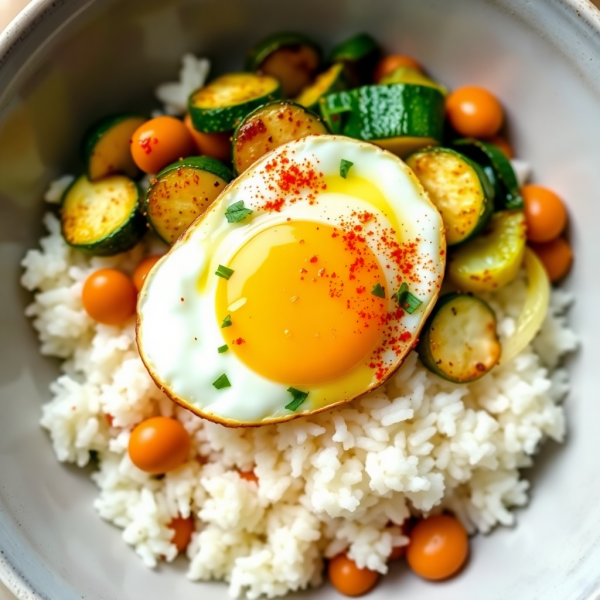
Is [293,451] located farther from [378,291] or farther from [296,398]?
[378,291]

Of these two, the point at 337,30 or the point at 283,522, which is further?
the point at 337,30

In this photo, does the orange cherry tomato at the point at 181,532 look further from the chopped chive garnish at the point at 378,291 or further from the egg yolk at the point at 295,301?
the chopped chive garnish at the point at 378,291

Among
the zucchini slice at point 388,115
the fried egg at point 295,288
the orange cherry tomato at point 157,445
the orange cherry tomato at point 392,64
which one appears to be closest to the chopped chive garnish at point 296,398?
the fried egg at point 295,288

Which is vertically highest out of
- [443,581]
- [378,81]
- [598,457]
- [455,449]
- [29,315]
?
[378,81]

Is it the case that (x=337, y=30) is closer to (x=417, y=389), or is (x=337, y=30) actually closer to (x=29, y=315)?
(x=417, y=389)

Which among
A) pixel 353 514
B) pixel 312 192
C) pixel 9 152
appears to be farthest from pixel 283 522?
pixel 9 152

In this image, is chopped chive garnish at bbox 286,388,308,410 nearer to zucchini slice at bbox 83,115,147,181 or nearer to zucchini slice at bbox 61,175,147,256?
zucchini slice at bbox 61,175,147,256

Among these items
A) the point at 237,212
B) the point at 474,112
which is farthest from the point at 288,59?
the point at 237,212
